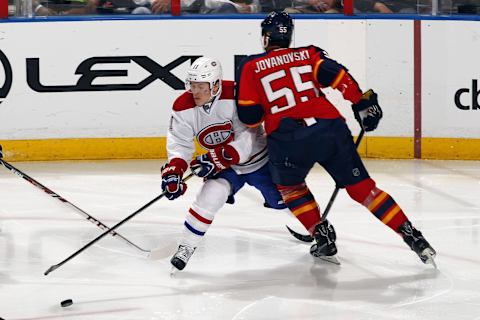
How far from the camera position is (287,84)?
425 cm

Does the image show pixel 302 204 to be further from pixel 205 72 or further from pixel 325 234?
pixel 205 72

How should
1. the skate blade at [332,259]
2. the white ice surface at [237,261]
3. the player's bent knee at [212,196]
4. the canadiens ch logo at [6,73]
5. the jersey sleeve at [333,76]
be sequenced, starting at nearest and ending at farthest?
the white ice surface at [237,261] < the jersey sleeve at [333,76] < the player's bent knee at [212,196] < the skate blade at [332,259] < the canadiens ch logo at [6,73]

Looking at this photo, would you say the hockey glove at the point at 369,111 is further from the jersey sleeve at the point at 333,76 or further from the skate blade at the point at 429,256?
the skate blade at the point at 429,256

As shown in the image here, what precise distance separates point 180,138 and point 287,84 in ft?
1.56

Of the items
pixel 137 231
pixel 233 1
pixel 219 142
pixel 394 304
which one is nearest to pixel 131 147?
pixel 233 1

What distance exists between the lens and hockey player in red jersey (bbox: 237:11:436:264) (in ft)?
13.9

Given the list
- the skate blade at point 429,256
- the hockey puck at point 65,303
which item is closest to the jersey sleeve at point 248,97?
the skate blade at point 429,256

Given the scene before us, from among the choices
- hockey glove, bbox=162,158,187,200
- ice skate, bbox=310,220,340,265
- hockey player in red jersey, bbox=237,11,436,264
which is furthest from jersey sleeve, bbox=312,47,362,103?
hockey glove, bbox=162,158,187,200

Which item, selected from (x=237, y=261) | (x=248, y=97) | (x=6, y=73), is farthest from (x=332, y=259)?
(x=6, y=73)

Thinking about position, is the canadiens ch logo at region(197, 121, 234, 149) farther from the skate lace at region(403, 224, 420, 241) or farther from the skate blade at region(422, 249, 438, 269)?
the skate blade at region(422, 249, 438, 269)

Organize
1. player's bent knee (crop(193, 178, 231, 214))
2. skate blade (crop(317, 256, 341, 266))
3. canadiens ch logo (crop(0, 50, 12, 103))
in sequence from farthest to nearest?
1. canadiens ch logo (crop(0, 50, 12, 103))
2. skate blade (crop(317, 256, 341, 266))
3. player's bent knee (crop(193, 178, 231, 214))

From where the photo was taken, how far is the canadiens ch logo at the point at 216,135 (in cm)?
440

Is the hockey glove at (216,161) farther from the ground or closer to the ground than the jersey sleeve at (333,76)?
closer to the ground

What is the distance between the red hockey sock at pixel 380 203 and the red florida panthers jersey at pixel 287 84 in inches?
11.4
